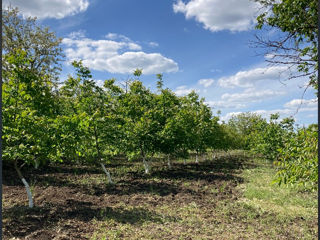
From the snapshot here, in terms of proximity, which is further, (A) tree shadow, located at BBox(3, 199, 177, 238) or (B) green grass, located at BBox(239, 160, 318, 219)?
(B) green grass, located at BBox(239, 160, 318, 219)

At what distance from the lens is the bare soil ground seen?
7.54 metres

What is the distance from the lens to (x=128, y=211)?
9641mm

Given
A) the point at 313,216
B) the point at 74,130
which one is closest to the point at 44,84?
the point at 74,130

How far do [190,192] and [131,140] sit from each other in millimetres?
6496

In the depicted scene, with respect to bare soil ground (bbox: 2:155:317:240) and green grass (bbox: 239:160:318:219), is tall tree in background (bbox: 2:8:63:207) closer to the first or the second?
bare soil ground (bbox: 2:155:317:240)

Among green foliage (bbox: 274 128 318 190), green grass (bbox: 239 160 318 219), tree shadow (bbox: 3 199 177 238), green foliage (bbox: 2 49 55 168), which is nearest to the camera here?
green foliage (bbox: 274 128 318 190)

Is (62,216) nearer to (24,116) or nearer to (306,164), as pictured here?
(24,116)

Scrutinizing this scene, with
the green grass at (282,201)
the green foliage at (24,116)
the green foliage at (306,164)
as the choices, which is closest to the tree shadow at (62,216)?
the green foliage at (24,116)

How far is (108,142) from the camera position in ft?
48.1

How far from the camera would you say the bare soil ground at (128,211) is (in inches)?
297

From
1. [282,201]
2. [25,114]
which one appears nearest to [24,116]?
[25,114]

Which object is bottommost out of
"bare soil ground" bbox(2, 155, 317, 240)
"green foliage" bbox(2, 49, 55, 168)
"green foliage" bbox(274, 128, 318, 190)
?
"bare soil ground" bbox(2, 155, 317, 240)

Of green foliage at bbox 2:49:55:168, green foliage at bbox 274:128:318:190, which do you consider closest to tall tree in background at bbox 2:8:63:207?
green foliage at bbox 2:49:55:168

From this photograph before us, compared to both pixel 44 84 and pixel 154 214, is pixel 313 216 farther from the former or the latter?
pixel 44 84
